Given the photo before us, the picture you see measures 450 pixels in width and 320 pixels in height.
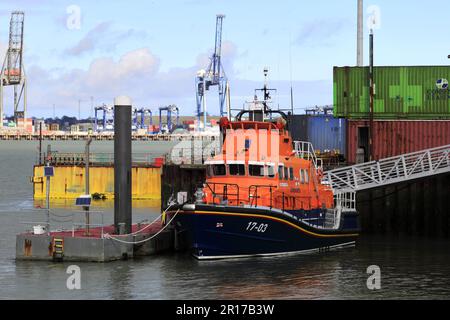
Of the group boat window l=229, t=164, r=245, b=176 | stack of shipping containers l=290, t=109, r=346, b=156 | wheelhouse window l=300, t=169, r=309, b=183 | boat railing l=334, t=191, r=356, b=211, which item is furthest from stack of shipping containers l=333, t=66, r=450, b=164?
boat window l=229, t=164, r=245, b=176

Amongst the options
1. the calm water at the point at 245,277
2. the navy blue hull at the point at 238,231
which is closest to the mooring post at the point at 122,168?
the calm water at the point at 245,277

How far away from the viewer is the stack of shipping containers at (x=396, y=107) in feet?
172

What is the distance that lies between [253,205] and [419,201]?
1455cm

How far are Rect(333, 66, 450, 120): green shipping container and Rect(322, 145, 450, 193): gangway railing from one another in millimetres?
4422

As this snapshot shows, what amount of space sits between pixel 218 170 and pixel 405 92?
67.1 ft

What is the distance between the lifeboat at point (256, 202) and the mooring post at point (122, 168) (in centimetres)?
216

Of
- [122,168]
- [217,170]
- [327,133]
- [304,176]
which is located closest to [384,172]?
[327,133]

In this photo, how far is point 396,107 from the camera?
53469mm

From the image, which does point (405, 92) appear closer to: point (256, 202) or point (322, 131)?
point (322, 131)

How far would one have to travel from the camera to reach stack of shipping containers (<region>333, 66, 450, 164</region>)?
52.5 meters

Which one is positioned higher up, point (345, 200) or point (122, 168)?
point (122, 168)

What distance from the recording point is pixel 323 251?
3869cm
